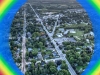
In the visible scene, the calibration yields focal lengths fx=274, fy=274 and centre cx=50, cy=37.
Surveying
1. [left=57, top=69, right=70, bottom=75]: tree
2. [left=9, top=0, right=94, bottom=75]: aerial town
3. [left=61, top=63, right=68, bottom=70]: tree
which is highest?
[left=57, top=69, right=70, bottom=75]: tree

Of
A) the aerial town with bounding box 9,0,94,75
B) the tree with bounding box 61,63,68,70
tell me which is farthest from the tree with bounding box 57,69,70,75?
the tree with bounding box 61,63,68,70

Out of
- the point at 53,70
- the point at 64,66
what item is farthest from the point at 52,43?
the point at 53,70

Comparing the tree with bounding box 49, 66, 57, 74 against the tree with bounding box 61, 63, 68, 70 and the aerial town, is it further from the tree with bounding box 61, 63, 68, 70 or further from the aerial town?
the tree with bounding box 61, 63, 68, 70

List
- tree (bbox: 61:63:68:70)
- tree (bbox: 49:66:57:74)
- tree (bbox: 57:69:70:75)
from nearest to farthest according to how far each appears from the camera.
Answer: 1. tree (bbox: 57:69:70:75)
2. tree (bbox: 49:66:57:74)
3. tree (bbox: 61:63:68:70)

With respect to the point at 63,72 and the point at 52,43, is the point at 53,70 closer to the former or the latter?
the point at 63,72

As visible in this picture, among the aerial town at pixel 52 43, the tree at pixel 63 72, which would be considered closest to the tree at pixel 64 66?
the aerial town at pixel 52 43

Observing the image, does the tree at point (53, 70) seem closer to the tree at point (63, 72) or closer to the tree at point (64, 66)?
the tree at point (63, 72)

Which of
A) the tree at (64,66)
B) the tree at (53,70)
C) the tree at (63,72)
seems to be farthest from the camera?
the tree at (64,66)

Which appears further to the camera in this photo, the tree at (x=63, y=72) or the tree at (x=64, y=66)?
the tree at (x=64, y=66)
